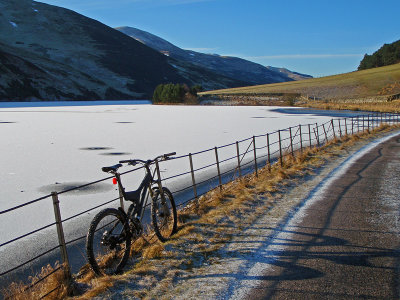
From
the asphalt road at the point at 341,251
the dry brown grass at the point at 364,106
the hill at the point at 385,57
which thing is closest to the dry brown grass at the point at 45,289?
the asphalt road at the point at 341,251

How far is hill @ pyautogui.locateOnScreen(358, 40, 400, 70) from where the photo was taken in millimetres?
130625

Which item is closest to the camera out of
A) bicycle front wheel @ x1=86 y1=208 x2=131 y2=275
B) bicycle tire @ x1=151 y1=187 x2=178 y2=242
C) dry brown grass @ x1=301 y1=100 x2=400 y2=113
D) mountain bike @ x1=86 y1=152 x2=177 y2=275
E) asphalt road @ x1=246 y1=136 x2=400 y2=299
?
asphalt road @ x1=246 y1=136 x2=400 y2=299

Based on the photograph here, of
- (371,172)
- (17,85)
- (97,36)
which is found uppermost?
(97,36)

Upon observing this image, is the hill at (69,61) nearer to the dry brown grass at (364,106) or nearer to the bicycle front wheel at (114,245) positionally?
the dry brown grass at (364,106)

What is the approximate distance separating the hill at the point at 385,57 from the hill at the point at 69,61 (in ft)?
253

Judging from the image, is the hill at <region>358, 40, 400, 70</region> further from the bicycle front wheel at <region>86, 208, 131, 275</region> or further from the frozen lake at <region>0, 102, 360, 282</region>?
the bicycle front wheel at <region>86, 208, 131, 275</region>

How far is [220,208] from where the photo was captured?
8.37 metres

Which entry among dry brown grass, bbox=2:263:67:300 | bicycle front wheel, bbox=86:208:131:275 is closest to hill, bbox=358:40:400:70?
bicycle front wheel, bbox=86:208:131:275

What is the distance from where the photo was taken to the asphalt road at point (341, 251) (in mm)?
4629

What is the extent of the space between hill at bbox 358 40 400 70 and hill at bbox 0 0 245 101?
3034 inches

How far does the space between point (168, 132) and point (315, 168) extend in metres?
14.9

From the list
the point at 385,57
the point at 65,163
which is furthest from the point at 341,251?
the point at 385,57

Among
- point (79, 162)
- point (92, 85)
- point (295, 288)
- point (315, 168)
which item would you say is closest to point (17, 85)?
point (92, 85)

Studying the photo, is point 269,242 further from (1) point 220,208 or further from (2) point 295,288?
(1) point 220,208
